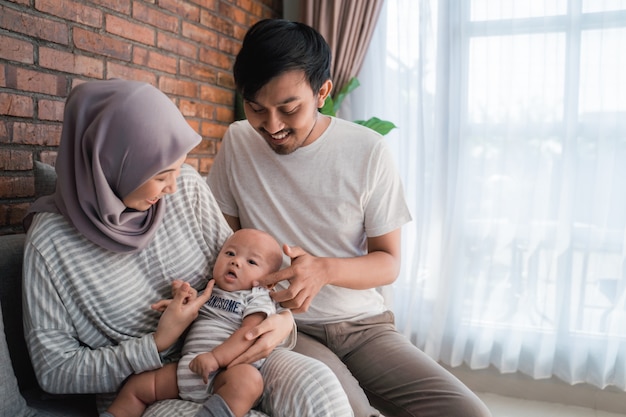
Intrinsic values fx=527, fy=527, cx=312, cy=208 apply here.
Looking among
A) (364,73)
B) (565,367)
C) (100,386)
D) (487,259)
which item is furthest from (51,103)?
(565,367)

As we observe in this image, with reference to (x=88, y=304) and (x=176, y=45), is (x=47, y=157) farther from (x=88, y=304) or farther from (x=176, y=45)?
(x=176, y=45)

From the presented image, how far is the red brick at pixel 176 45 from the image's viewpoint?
2.27 meters

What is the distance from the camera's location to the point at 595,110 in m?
2.58

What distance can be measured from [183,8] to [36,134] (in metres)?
1.01

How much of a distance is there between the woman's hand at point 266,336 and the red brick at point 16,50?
3.66 feet

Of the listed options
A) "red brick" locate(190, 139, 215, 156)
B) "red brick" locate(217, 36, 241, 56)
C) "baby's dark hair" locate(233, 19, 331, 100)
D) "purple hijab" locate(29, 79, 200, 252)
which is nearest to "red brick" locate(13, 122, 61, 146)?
"purple hijab" locate(29, 79, 200, 252)

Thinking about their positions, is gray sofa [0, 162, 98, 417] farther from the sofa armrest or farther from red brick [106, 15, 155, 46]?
red brick [106, 15, 155, 46]

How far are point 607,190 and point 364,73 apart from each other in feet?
4.64

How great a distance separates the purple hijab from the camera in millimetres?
1193

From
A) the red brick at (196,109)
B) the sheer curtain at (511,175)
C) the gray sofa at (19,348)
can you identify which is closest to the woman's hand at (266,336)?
the gray sofa at (19,348)

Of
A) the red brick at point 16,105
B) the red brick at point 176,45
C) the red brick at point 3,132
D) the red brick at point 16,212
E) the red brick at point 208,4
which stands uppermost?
the red brick at point 208,4

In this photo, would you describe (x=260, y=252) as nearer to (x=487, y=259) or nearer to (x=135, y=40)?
(x=135, y=40)

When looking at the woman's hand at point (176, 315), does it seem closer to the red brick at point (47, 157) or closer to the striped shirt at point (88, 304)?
the striped shirt at point (88, 304)

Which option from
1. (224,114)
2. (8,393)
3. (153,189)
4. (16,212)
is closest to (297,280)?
(153,189)
